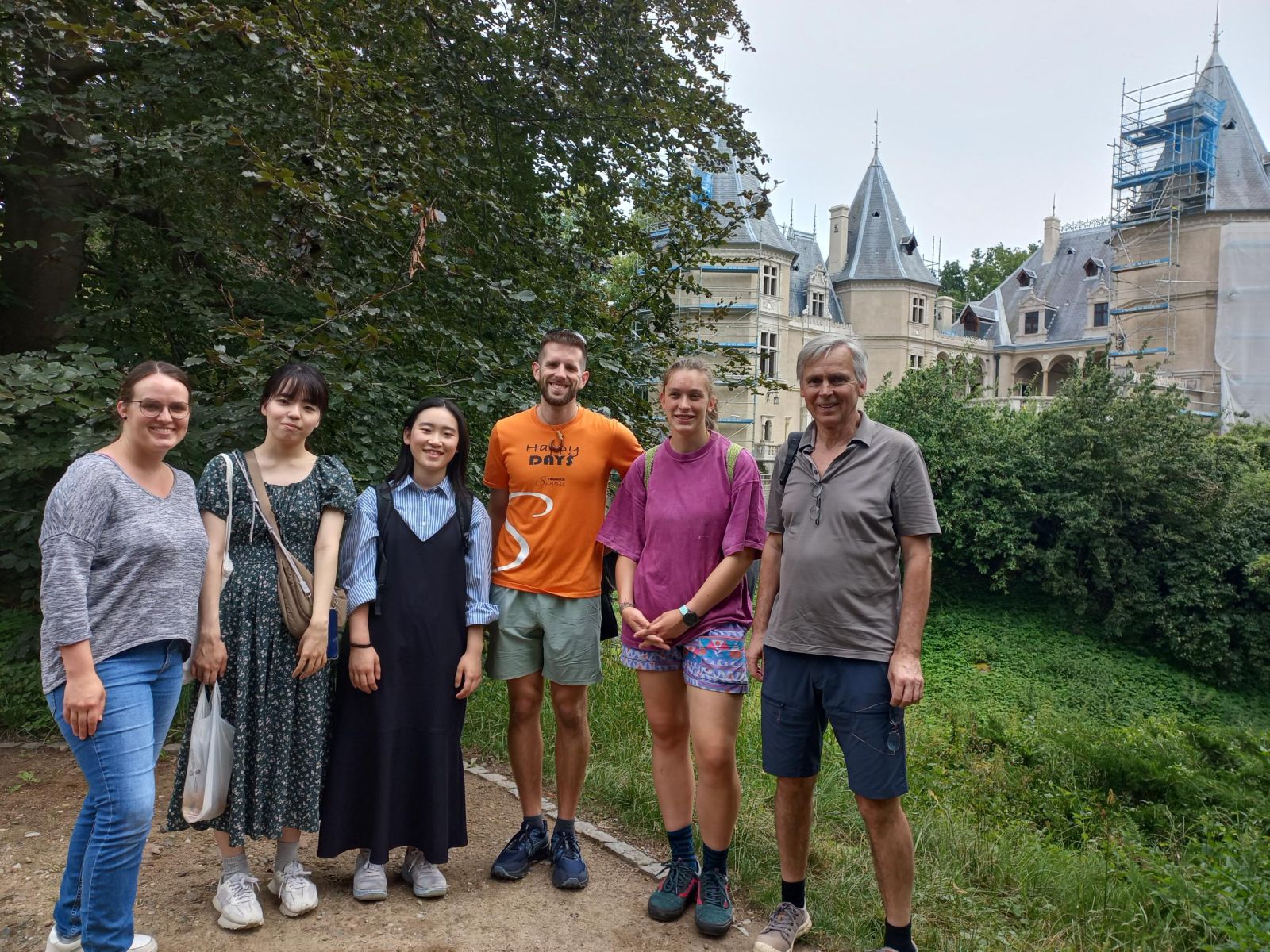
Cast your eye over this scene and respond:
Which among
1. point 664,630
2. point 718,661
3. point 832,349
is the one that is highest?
point 832,349

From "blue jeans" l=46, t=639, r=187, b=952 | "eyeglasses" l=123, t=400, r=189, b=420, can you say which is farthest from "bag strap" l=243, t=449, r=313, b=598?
"blue jeans" l=46, t=639, r=187, b=952

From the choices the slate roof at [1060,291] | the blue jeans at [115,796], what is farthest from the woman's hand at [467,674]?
the slate roof at [1060,291]

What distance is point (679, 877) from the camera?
3.43 meters

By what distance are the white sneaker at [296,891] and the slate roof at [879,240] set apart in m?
42.7

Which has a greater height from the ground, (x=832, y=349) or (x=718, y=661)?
(x=832, y=349)

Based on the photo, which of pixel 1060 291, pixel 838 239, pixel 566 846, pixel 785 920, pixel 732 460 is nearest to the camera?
pixel 785 920

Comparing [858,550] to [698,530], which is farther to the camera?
[698,530]

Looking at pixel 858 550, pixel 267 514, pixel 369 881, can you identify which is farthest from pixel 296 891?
pixel 858 550

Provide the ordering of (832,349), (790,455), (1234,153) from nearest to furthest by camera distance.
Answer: (832,349) → (790,455) → (1234,153)

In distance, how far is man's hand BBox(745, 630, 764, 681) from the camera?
3.30m

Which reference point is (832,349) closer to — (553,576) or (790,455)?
(790,455)

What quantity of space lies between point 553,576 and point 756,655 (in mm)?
854

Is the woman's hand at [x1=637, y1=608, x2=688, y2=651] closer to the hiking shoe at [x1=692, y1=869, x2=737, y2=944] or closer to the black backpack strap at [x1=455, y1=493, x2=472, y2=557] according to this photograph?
the black backpack strap at [x1=455, y1=493, x2=472, y2=557]

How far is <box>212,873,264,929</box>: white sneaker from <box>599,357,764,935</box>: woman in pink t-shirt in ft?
4.70
